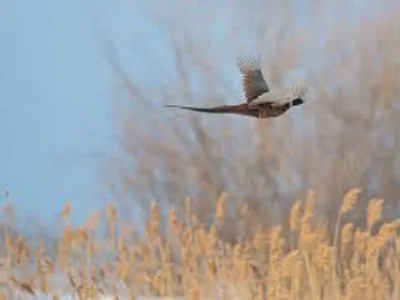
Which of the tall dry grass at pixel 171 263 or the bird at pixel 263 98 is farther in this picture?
the tall dry grass at pixel 171 263

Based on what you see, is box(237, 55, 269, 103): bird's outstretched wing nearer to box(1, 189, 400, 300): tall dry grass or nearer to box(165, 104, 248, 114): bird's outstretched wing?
box(165, 104, 248, 114): bird's outstretched wing

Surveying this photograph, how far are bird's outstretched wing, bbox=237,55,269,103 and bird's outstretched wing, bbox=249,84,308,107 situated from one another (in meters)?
0.01

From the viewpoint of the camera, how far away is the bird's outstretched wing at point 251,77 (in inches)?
34.3

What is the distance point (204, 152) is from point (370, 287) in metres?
1.42

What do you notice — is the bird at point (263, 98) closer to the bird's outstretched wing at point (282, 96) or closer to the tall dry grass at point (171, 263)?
the bird's outstretched wing at point (282, 96)

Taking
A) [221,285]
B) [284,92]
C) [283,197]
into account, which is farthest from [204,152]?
[284,92]

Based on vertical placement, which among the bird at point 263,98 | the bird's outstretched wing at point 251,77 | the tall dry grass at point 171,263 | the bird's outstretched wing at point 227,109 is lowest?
the tall dry grass at point 171,263

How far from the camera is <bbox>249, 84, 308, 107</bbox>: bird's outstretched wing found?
84 centimetres

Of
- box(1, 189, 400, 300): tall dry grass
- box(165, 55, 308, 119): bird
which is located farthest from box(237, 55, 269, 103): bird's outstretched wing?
box(1, 189, 400, 300): tall dry grass

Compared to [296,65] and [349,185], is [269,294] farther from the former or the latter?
[349,185]

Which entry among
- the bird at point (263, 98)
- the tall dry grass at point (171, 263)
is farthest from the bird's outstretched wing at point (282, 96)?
the tall dry grass at point (171, 263)

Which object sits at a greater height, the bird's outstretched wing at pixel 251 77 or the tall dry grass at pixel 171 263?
the bird's outstretched wing at pixel 251 77

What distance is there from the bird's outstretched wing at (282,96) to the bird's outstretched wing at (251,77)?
0.01 m

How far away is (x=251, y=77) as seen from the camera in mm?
894
